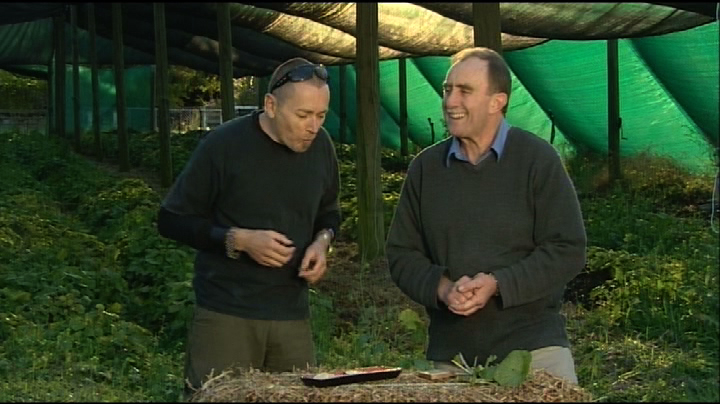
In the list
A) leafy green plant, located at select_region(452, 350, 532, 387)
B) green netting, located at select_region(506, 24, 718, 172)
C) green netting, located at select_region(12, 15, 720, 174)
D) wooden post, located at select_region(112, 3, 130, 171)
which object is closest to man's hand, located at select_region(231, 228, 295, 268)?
leafy green plant, located at select_region(452, 350, 532, 387)

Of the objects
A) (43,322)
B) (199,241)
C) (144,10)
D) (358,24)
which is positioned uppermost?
(144,10)

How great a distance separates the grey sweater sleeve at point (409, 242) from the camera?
363 cm

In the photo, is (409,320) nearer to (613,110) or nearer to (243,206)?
(243,206)

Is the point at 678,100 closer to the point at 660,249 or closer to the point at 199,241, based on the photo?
the point at 660,249

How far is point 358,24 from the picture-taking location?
33.2 ft

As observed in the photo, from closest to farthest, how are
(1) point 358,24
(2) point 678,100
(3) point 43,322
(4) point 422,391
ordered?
(4) point 422,391
(3) point 43,322
(1) point 358,24
(2) point 678,100

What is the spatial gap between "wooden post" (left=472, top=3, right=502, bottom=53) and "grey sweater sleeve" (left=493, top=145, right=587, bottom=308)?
450cm

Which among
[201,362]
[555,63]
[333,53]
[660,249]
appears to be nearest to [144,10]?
[333,53]

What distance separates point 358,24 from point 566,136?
30.0 ft

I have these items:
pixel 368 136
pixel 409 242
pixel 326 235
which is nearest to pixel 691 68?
pixel 368 136

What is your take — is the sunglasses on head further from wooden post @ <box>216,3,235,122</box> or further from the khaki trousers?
wooden post @ <box>216,3,235,122</box>

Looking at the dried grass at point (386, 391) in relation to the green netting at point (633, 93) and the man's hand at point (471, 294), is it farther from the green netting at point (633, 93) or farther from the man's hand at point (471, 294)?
the green netting at point (633, 93)

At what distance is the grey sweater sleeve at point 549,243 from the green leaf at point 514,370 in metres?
0.42

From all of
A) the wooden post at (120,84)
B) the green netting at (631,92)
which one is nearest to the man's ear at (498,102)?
the green netting at (631,92)
